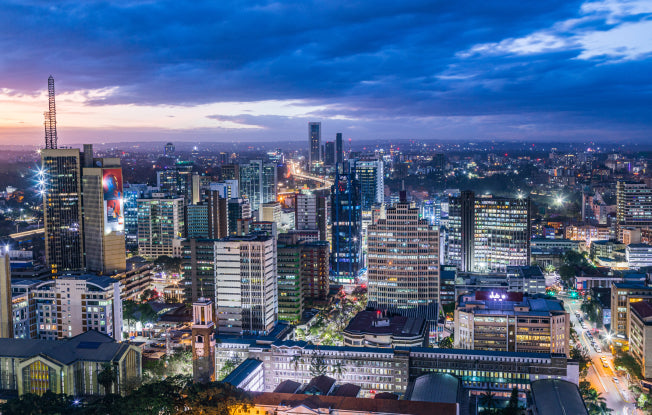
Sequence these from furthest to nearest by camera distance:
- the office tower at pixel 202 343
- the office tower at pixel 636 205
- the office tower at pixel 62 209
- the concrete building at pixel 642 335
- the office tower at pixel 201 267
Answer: the office tower at pixel 636 205 < the office tower at pixel 62 209 < the office tower at pixel 201 267 < the concrete building at pixel 642 335 < the office tower at pixel 202 343

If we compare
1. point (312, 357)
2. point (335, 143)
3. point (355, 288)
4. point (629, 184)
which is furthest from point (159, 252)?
point (335, 143)

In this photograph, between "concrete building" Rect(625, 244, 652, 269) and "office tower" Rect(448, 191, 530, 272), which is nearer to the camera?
"concrete building" Rect(625, 244, 652, 269)

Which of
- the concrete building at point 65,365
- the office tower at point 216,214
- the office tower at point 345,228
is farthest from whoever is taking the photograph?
the office tower at point 216,214

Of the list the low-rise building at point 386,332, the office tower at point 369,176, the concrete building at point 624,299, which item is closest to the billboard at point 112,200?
the low-rise building at point 386,332

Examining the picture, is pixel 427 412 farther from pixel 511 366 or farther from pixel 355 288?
pixel 355 288

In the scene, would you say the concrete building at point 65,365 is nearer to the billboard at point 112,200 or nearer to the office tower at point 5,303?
the office tower at point 5,303

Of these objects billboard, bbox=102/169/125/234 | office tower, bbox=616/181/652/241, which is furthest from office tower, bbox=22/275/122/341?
office tower, bbox=616/181/652/241

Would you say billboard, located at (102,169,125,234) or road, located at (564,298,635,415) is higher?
billboard, located at (102,169,125,234)

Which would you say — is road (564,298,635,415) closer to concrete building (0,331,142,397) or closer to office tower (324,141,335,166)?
concrete building (0,331,142,397)
